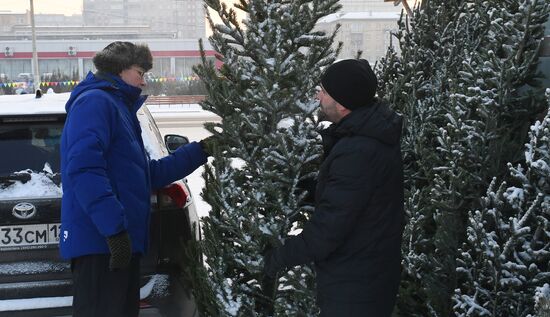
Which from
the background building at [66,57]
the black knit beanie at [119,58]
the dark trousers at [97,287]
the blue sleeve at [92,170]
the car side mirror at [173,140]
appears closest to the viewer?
the blue sleeve at [92,170]

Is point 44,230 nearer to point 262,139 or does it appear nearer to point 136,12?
point 262,139

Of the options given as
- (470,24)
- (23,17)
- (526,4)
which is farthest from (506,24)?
(23,17)

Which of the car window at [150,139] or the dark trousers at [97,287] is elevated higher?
the car window at [150,139]

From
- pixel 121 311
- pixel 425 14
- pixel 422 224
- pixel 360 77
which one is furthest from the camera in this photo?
pixel 425 14

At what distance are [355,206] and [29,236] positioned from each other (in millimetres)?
1790

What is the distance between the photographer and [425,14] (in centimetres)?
417

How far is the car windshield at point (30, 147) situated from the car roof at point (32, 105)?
0.07 meters

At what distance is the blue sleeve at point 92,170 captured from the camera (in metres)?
2.63

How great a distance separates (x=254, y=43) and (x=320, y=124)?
448 mm

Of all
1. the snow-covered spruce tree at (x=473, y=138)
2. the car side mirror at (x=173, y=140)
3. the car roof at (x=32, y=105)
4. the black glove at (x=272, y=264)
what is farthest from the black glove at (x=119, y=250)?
the car side mirror at (x=173, y=140)

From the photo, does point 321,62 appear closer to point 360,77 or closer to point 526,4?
point 360,77

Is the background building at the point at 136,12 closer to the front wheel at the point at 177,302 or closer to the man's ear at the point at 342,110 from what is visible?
the front wheel at the point at 177,302

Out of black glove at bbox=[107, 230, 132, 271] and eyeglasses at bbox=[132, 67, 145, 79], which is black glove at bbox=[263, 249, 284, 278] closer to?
black glove at bbox=[107, 230, 132, 271]

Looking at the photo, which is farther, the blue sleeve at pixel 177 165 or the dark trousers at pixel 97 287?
the blue sleeve at pixel 177 165
